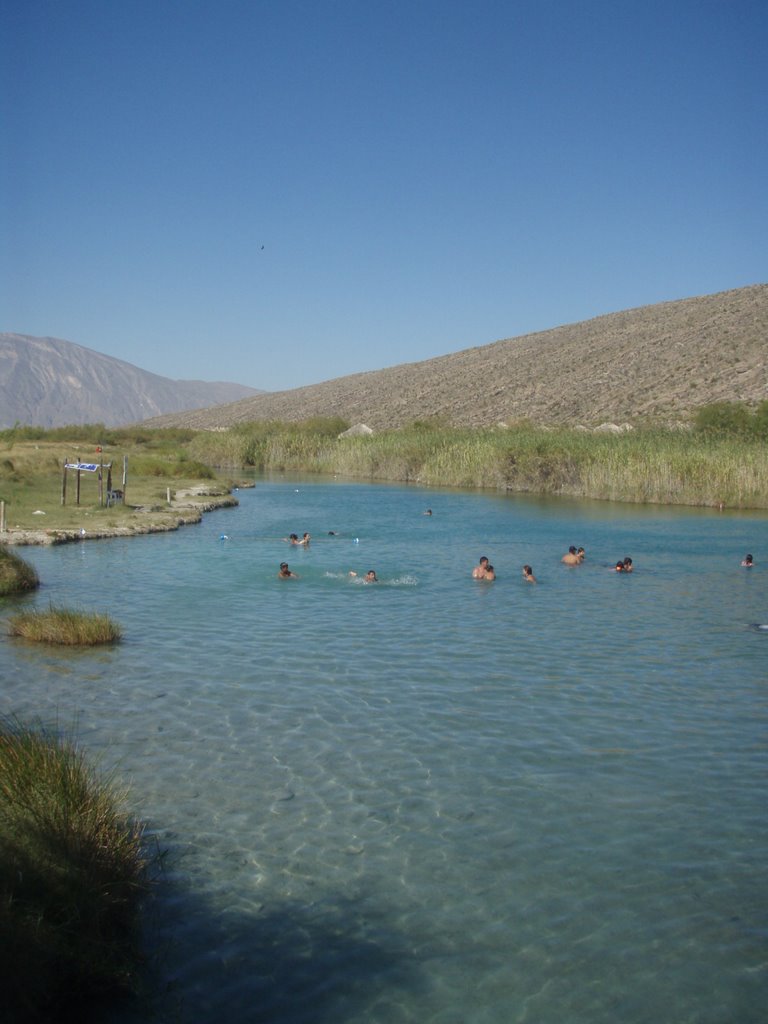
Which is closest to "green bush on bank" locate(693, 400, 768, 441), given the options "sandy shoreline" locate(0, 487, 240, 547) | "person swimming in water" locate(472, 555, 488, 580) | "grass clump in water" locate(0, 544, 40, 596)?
"sandy shoreline" locate(0, 487, 240, 547)

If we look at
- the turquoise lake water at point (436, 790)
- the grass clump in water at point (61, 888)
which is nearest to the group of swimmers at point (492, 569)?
the turquoise lake water at point (436, 790)

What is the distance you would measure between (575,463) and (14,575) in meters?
30.8

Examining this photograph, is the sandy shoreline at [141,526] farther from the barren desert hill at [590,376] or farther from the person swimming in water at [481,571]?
the barren desert hill at [590,376]

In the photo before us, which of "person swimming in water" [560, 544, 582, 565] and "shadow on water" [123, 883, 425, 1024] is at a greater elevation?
"person swimming in water" [560, 544, 582, 565]

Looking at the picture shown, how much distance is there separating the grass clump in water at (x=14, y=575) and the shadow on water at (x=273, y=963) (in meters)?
13.1

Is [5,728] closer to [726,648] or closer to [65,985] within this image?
[65,985]

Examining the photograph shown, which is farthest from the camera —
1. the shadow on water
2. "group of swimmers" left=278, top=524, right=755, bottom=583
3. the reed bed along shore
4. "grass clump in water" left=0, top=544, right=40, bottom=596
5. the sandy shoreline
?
the reed bed along shore

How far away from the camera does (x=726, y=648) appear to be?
15.6 m

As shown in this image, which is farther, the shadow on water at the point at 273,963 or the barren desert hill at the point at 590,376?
the barren desert hill at the point at 590,376

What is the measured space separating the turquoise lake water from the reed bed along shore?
64.1 ft

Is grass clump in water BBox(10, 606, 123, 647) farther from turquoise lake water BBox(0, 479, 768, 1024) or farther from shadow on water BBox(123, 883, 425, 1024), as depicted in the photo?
shadow on water BBox(123, 883, 425, 1024)

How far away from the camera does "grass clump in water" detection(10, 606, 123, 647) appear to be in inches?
585

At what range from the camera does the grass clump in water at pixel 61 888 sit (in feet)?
17.1

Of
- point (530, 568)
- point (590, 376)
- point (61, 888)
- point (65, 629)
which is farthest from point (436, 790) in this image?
point (590, 376)
